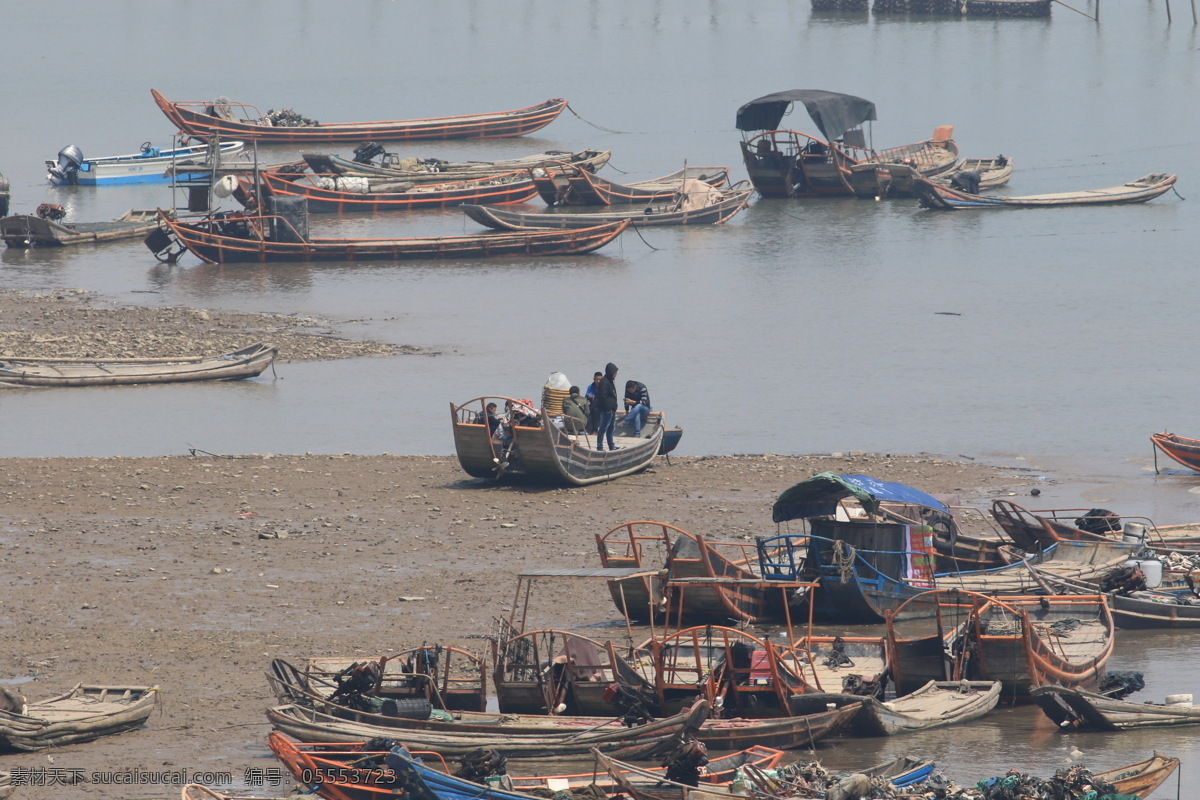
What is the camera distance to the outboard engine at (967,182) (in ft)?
187

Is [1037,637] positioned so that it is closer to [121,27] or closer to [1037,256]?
[1037,256]

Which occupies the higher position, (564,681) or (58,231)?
(58,231)

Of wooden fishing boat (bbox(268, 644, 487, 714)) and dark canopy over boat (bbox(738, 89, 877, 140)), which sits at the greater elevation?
dark canopy over boat (bbox(738, 89, 877, 140))

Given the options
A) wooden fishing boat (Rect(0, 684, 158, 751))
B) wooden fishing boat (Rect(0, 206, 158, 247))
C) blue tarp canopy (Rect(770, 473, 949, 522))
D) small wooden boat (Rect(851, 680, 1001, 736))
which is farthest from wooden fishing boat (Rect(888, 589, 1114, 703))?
wooden fishing boat (Rect(0, 206, 158, 247))

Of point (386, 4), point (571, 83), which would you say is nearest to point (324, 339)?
point (571, 83)

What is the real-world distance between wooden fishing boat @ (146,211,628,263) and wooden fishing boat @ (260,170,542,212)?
8846 mm

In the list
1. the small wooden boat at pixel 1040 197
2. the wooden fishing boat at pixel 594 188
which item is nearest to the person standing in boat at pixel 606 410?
the wooden fishing boat at pixel 594 188

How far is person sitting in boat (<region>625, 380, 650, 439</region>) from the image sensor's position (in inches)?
934

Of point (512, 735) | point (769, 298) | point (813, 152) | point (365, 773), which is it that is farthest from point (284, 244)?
point (365, 773)

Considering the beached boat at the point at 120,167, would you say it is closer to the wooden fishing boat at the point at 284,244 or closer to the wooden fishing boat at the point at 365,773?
the wooden fishing boat at the point at 284,244

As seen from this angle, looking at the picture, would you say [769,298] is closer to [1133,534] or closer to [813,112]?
[813,112]

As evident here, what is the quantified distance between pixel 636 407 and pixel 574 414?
168cm

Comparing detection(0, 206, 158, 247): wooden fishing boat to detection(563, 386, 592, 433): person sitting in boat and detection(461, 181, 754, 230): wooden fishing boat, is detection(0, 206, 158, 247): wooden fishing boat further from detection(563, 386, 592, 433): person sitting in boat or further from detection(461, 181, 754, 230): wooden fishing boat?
detection(563, 386, 592, 433): person sitting in boat

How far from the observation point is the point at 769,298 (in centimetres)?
4209
